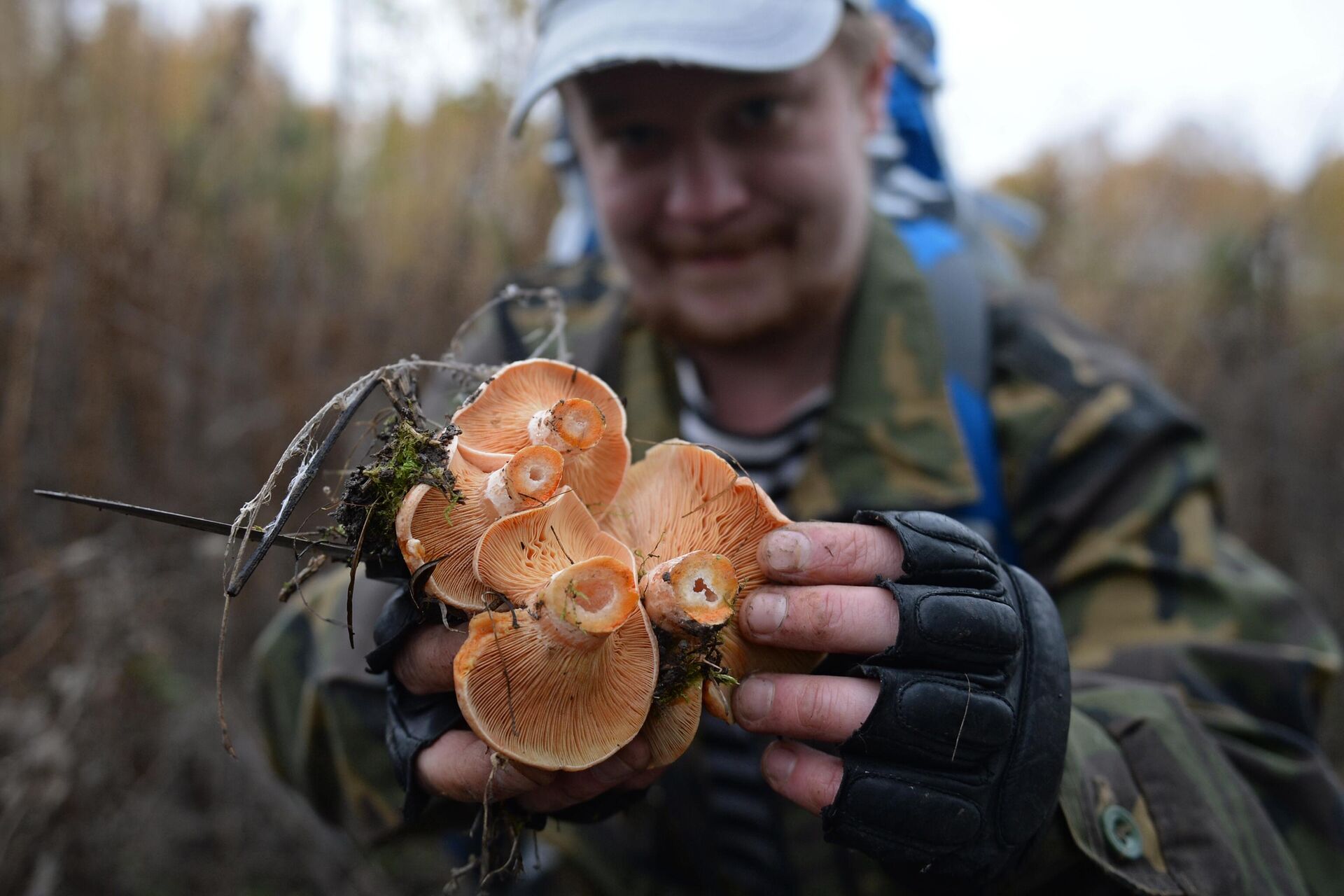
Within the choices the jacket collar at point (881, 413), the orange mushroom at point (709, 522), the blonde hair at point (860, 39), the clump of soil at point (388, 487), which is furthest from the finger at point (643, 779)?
the blonde hair at point (860, 39)

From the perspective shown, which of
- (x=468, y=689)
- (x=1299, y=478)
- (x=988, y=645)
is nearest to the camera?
(x=468, y=689)

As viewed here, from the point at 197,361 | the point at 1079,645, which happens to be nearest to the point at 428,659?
the point at 1079,645

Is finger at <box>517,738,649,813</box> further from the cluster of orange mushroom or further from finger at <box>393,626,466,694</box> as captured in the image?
finger at <box>393,626,466,694</box>

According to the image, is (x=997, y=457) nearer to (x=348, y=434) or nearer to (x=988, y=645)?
(x=988, y=645)

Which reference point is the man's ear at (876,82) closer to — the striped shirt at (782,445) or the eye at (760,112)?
the eye at (760,112)

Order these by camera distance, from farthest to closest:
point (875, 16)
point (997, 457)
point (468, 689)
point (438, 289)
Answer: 1. point (438, 289)
2. point (875, 16)
3. point (997, 457)
4. point (468, 689)

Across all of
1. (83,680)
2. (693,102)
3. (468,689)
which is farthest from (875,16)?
(83,680)

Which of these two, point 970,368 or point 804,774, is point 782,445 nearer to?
point 970,368
